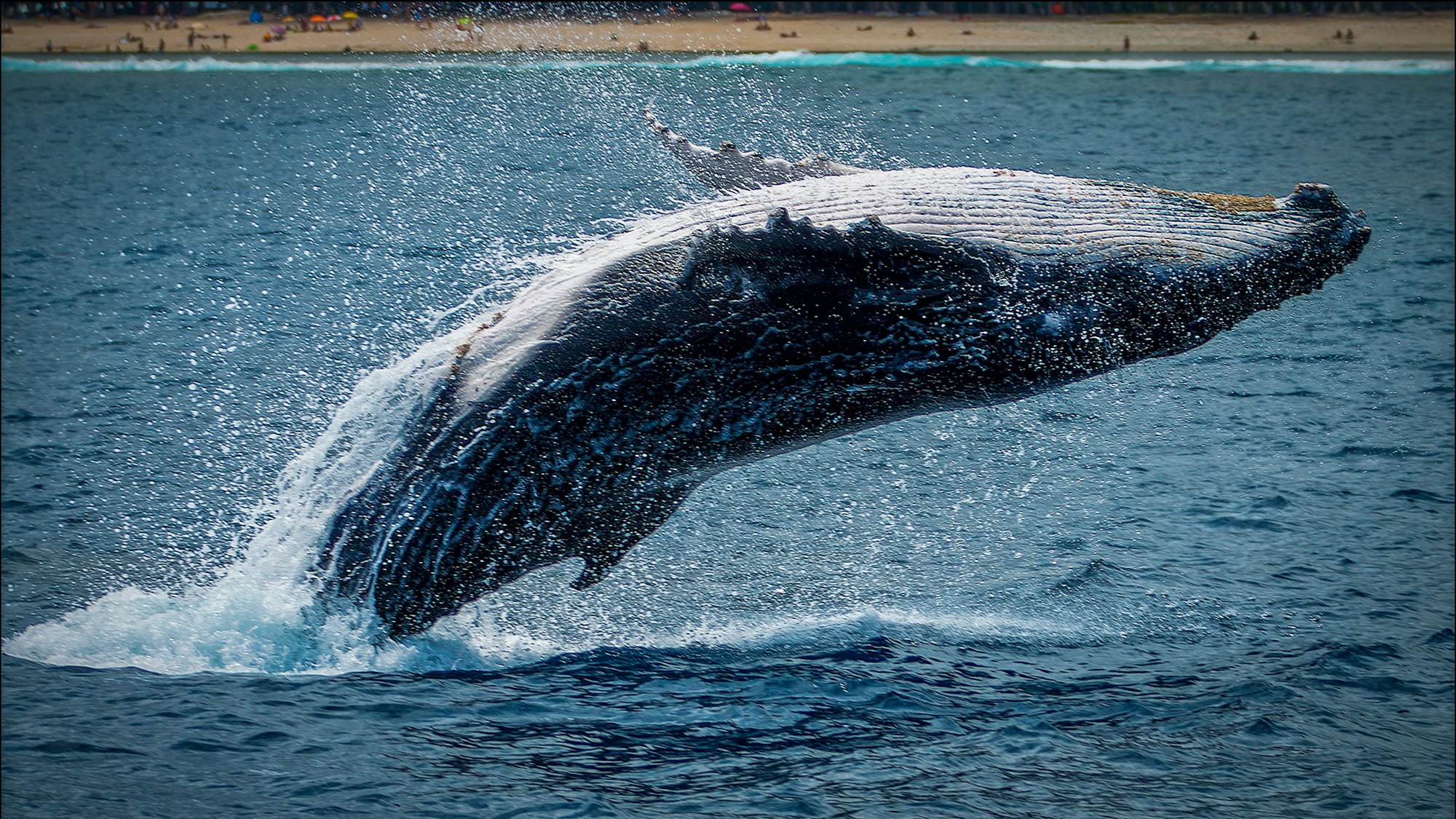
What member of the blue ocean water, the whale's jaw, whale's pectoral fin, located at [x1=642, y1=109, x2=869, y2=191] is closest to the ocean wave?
the blue ocean water

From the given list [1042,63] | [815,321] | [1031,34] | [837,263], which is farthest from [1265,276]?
[1031,34]

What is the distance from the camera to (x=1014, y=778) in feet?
28.1

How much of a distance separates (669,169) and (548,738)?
27.3 m

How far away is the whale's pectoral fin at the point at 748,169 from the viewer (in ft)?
28.8

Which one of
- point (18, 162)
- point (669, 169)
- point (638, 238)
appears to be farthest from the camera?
point (18, 162)

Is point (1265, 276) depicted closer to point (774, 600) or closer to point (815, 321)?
point (815, 321)

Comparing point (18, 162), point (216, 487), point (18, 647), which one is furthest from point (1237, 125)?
point (18, 647)

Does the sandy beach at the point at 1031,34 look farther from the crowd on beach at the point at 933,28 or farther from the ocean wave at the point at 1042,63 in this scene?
the ocean wave at the point at 1042,63

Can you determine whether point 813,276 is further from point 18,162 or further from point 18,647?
point 18,162

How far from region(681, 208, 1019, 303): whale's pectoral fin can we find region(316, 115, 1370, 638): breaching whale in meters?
0.01

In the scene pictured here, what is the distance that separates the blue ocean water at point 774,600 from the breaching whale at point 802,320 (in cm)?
90

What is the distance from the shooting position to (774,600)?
11.2 metres

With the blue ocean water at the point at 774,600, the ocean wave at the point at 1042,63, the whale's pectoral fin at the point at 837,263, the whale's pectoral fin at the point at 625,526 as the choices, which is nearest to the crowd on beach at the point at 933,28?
the ocean wave at the point at 1042,63

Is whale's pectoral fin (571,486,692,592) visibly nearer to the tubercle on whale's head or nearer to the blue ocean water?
the blue ocean water
